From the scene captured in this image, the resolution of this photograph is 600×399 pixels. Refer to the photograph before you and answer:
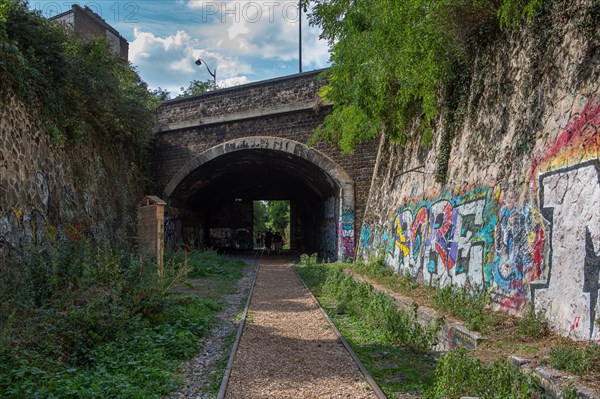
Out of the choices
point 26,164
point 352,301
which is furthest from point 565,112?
point 26,164

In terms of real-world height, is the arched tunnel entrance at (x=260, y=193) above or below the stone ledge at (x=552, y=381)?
above

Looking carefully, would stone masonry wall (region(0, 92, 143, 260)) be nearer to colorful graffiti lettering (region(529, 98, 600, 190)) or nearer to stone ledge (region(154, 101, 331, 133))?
stone ledge (region(154, 101, 331, 133))

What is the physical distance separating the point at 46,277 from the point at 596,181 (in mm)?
7188

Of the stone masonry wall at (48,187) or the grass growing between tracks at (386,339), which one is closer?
the grass growing between tracks at (386,339)

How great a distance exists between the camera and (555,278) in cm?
538

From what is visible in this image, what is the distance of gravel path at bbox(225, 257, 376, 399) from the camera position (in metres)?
4.99

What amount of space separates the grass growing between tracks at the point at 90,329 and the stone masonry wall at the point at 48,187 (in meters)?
1.05

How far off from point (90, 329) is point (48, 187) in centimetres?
580

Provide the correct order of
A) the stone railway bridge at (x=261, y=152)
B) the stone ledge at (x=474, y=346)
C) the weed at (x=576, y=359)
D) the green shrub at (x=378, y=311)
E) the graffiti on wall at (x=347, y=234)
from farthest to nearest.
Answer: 1. the stone railway bridge at (x=261, y=152)
2. the graffiti on wall at (x=347, y=234)
3. the green shrub at (x=378, y=311)
4. the weed at (x=576, y=359)
5. the stone ledge at (x=474, y=346)

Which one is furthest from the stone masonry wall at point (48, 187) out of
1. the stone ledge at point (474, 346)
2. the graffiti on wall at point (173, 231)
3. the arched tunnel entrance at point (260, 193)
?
the stone ledge at point (474, 346)

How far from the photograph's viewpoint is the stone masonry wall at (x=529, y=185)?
16.6ft

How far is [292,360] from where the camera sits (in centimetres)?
615

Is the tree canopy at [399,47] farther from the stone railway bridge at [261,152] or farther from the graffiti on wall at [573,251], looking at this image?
the stone railway bridge at [261,152]

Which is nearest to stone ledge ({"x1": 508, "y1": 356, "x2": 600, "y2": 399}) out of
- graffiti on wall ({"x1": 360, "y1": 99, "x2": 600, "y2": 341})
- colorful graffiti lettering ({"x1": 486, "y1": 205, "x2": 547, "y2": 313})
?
graffiti on wall ({"x1": 360, "y1": 99, "x2": 600, "y2": 341})
